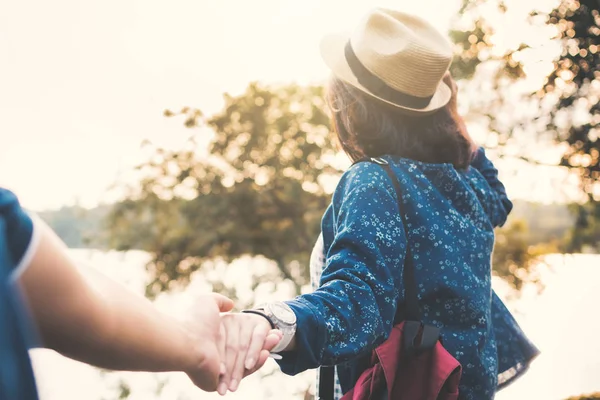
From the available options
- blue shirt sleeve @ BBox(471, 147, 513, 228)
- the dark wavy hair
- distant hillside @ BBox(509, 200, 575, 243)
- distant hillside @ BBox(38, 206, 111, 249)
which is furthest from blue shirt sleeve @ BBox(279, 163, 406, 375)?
distant hillside @ BBox(38, 206, 111, 249)

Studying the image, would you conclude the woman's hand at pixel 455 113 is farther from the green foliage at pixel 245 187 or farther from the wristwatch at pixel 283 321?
the green foliage at pixel 245 187

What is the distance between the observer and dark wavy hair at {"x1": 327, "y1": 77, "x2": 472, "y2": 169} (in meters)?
1.55

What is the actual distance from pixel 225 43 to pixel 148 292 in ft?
9.39

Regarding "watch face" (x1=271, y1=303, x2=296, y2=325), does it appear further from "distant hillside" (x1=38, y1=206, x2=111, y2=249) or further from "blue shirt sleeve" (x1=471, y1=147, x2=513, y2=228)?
"distant hillside" (x1=38, y1=206, x2=111, y2=249)

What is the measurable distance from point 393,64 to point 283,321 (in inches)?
31.9

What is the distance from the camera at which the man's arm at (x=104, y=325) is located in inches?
22.7

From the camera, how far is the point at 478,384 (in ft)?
4.97

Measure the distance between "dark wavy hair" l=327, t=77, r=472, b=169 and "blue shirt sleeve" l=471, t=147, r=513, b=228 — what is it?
0.28 meters

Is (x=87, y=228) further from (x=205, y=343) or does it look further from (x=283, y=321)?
(x=205, y=343)

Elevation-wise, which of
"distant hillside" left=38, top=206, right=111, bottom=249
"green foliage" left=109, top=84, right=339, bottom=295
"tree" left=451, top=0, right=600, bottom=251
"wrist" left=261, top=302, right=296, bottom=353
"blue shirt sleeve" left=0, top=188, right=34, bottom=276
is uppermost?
"blue shirt sleeve" left=0, top=188, right=34, bottom=276

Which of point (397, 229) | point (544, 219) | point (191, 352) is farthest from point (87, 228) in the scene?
point (191, 352)

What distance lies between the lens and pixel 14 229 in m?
0.52

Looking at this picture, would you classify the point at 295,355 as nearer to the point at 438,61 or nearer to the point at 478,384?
the point at 478,384

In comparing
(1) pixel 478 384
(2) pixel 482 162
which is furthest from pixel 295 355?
(2) pixel 482 162
